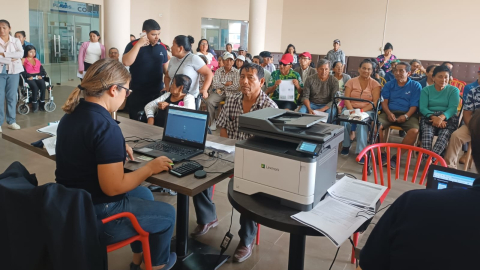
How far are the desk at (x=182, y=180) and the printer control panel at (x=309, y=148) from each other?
52 centimetres

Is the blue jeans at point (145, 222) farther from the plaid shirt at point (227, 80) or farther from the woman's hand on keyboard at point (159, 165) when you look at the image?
the plaid shirt at point (227, 80)

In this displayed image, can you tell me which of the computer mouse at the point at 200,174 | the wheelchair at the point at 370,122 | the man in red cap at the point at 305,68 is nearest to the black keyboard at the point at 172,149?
the computer mouse at the point at 200,174

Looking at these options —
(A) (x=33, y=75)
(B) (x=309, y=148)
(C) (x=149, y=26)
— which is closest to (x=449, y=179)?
(B) (x=309, y=148)

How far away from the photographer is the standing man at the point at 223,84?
5.60 metres

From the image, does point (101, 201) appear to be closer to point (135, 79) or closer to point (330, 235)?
point (330, 235)

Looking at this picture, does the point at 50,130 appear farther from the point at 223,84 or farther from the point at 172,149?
the point at 223,84

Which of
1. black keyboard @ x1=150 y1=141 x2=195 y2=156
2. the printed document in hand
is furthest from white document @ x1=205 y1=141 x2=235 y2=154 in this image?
the printed document in hand

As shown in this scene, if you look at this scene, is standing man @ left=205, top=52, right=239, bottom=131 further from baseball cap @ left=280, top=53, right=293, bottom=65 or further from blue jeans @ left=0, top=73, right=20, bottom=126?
blue jeans @ left=0, top=73, right=20, bottom=126

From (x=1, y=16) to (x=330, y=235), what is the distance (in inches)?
358

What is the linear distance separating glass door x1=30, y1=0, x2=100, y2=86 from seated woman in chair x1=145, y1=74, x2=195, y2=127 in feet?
24.3

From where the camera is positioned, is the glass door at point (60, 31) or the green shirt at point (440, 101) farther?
the glass door at point (60, 31)

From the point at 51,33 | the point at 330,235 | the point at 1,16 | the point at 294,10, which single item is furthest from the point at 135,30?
the point at 330,235

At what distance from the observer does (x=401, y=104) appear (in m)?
4.60

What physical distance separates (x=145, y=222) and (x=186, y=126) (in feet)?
2.30
